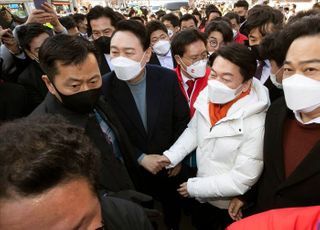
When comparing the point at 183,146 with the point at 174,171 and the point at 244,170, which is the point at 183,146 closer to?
the point at 174,171

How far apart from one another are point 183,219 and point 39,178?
235 centimetres

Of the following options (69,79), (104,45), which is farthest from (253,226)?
(104,45)

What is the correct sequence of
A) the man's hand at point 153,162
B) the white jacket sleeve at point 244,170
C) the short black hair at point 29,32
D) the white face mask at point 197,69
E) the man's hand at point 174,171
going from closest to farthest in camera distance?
1. the white jacket sleeve at point 244,170
2. the man's hand at point 153,162
3. the man's hand at point 174,171
4. the white face mask at point 197,69
5. the short black hair at point 29,32

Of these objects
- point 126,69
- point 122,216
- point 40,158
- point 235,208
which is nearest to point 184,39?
point 126,69

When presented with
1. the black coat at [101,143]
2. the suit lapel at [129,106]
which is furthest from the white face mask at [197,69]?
the black coat at [101,143]

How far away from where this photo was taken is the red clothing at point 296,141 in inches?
55.2

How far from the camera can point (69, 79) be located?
1505 millimetres

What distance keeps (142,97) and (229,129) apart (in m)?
0.74

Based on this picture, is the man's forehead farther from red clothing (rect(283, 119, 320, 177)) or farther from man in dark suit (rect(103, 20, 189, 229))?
man in dark suit (rect(103, 20, 189, 229))

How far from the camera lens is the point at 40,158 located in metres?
0.73

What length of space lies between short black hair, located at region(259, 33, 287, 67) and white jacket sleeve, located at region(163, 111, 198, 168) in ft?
2.24

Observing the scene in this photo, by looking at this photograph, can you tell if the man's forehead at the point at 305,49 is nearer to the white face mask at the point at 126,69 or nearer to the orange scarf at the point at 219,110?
the orange scarf at the point at 219,110

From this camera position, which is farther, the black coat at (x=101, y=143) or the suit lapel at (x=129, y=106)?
the suit lapel at (x=129, y=106)

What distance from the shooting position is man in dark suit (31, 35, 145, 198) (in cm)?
149
